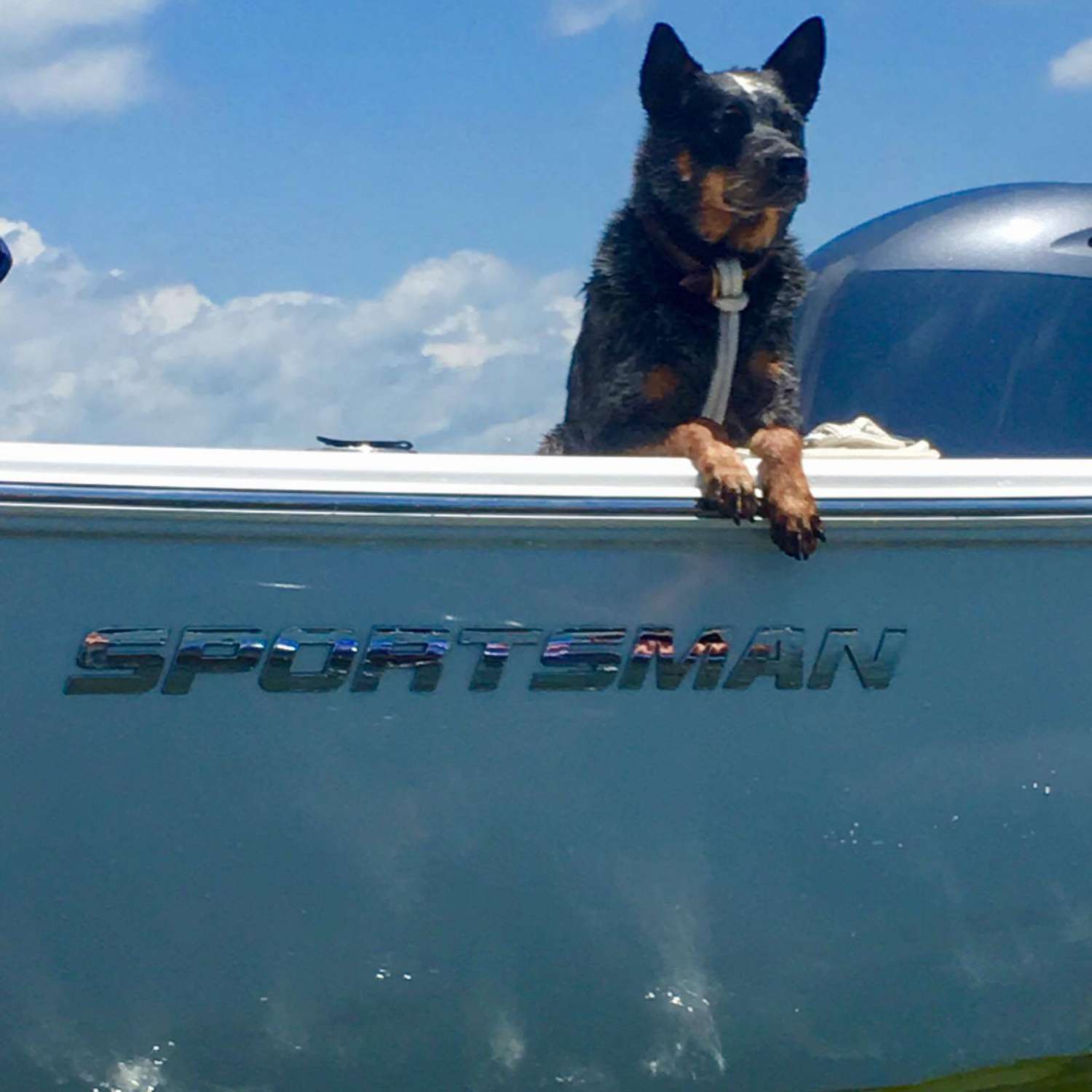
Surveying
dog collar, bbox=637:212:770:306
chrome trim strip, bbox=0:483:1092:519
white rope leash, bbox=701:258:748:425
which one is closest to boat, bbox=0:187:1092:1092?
chrome trim strip, bbox=0:483:1092:519

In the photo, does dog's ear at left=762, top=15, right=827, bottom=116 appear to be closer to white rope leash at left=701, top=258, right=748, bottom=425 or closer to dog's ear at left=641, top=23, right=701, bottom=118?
dog's ear at left=641, top=23, right=701, bottom=118

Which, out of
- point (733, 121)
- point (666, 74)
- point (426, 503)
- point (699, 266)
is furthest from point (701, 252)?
point (426, 503)

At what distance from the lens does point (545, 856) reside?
2686 mm

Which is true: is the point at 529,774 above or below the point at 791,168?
below

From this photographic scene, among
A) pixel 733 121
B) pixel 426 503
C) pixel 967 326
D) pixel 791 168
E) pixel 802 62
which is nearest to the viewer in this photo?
pixel 426 503

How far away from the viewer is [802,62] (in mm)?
3748

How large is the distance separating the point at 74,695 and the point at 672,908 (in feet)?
3.68

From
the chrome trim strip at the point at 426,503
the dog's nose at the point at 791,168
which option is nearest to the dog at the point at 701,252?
the dog's nose at the point at 791,168

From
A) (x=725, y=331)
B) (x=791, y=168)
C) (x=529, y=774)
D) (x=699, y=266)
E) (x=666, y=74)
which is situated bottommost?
(x=529, y=774)

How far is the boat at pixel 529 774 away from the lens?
2484 mm

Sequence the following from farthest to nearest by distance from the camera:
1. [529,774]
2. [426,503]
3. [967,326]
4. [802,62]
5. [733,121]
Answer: [967,326] < [802,62] < [733,121] < [529,774] < [426,503]

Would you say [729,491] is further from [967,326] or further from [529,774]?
[967,326]

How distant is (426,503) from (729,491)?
1.77ft

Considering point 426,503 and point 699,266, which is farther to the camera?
point 699,266
